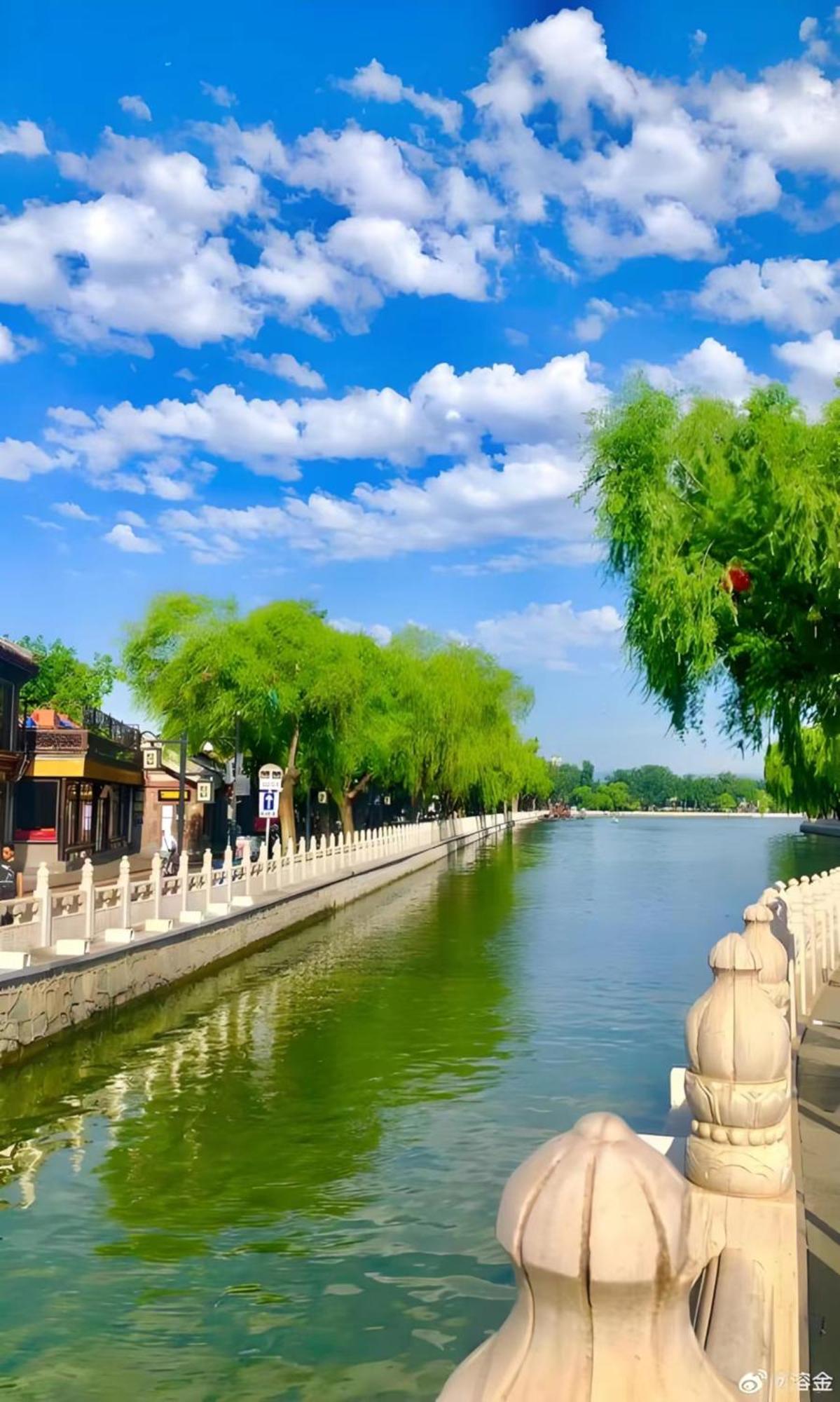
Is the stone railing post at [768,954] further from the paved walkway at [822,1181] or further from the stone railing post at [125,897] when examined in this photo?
the stone railing post at [125,897]

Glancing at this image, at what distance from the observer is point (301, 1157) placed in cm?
965

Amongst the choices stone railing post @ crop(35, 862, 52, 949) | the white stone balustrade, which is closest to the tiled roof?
the white stone balustrade

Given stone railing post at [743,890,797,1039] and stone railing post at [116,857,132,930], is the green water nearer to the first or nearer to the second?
stone railing post at [116,857,132,930]

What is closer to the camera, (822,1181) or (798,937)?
(822,1181)

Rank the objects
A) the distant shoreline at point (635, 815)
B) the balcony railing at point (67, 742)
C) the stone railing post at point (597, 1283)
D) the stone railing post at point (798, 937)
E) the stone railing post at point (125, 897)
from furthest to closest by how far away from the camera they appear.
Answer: the distant shoreline at point (635, 815) → the balcony railing at point (67, 742) → the stone railing post at point (125, 897) → the stone railing post at point (798, 937) → the stone railing post at point (597, 1283)

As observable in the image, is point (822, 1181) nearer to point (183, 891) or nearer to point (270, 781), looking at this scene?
point (183, 891)

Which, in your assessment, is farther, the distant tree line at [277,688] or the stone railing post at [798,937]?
the distant tree line at [277,688]

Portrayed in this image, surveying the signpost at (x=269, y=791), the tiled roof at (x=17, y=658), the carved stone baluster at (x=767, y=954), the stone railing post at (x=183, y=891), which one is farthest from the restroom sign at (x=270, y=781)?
the carved stone baluster at (x=767, y=954)

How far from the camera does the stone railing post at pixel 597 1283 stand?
1654 millimetres

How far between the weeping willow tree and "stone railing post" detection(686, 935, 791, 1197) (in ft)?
35.5

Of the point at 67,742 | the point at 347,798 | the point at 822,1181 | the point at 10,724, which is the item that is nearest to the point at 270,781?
the point at 10,724

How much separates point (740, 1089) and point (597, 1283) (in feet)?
6.95

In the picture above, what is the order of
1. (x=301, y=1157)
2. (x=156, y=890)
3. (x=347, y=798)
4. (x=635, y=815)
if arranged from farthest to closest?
(x=635, y=815)
(x=347, y=798)
(x=156, y=890)
(x=301, y=1157)

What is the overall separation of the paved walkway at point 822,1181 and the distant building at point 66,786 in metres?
26.0
